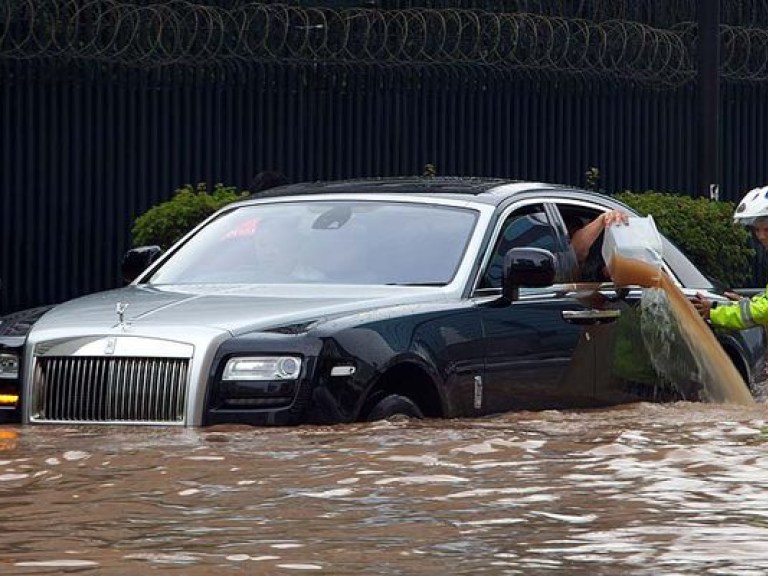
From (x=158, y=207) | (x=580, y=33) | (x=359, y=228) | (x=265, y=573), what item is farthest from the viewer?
(x=580, y=33)

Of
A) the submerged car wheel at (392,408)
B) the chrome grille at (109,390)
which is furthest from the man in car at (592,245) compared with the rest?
the chrome grille at (109,390)

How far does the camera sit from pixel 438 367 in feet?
34.9

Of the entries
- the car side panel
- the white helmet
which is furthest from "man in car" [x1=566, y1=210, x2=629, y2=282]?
the white helmet

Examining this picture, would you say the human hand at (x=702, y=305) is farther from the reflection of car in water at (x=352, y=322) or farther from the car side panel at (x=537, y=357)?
the car side panel at (x=537, y=357)

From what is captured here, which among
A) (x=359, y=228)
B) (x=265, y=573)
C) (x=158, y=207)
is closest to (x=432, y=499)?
(x=265, y=573)

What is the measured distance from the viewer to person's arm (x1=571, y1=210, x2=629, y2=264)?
484 inches

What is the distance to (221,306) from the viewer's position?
34.1 ft

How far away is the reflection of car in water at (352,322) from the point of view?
9922mm

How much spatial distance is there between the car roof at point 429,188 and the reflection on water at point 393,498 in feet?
4.14

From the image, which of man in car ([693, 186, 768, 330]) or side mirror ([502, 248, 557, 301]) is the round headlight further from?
man in car ([693, 186, 768, 330])

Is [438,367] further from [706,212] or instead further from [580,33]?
[580,33]

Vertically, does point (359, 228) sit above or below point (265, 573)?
above

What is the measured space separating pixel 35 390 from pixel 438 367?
5.87 ft

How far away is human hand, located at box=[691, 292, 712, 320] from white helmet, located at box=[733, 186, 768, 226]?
63 centimetres
